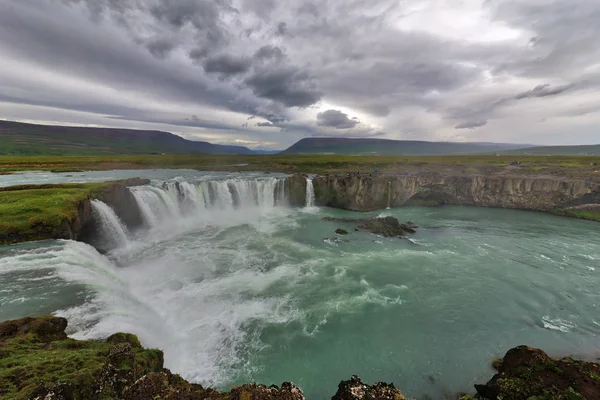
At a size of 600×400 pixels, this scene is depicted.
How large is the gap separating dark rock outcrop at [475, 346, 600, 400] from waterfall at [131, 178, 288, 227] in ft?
114

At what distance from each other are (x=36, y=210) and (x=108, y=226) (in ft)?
18.5

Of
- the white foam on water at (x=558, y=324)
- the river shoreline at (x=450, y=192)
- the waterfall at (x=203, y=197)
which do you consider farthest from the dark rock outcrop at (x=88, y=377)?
the river shoreline at (x=450, y=192)

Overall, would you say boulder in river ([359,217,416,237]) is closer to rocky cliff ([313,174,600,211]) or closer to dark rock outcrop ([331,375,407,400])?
rocky cliff ([313,174,600,211])

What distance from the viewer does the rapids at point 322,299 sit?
11.7m

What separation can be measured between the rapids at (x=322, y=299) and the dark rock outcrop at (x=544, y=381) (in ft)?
8.30

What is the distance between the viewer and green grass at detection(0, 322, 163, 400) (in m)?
5.89

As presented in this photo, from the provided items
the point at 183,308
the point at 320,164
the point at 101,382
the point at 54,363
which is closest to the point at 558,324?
the point at 101,382

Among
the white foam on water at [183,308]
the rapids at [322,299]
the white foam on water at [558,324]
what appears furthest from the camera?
the white foam on water at [558,324]

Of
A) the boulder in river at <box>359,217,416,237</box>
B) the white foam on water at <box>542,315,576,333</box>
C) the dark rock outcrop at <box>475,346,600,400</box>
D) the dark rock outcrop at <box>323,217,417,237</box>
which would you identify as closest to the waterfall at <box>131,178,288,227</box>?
the dark rock outcrop at <box>323,217,417,237</box>

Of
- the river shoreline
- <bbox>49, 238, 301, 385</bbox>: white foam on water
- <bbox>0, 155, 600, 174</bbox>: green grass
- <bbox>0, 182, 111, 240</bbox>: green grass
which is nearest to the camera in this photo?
<bbox>49, 238, 301, 385</bbox>: white foam on water

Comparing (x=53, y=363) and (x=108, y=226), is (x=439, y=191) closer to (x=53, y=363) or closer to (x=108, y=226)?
(x=108, y=226)

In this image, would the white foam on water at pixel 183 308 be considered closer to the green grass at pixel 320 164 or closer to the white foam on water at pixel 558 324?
the white foam on water at pixel 558 324

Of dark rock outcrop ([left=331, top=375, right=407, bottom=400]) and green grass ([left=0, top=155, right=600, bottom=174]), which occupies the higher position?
green grass ([left=0, top=155, right=600, bottom=174])

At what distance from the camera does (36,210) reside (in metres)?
20.5
